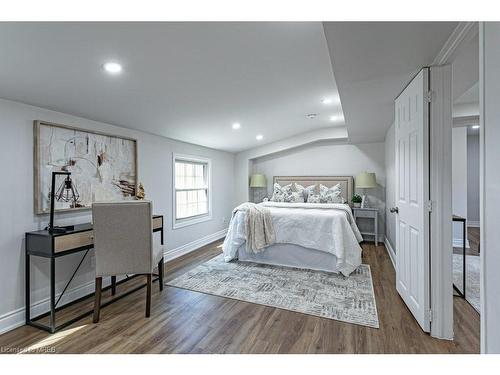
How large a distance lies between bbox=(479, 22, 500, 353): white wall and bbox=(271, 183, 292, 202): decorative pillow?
462 cm

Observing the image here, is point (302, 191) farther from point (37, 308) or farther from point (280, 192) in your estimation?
point (37, 308)

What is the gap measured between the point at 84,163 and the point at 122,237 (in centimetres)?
111

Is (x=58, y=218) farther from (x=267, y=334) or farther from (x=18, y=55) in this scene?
(x=267, y=334)

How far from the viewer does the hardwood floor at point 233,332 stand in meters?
2.03

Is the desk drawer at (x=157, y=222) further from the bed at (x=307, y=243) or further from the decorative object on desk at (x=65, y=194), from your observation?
the bed at (x=307, y=243)

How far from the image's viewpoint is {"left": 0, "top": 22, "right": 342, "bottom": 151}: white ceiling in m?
1.82

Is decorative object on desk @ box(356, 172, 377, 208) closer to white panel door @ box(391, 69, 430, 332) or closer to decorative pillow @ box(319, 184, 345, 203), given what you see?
decorative pillow @ box(319, 184, 345, 203)

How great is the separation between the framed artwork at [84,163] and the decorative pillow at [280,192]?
310 cm

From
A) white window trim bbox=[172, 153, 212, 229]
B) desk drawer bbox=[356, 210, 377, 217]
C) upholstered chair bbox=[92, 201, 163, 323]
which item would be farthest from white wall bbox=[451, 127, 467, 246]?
upholstered chair bbox=[92, 201, 163, 323]

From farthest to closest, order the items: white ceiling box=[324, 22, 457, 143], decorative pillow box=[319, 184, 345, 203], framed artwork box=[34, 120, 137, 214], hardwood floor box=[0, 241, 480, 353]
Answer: decorative pillow box=[319, 184, 345, 203] → framed artwork box=[34, 120, 137, 214] → hardwood floor box=[0, 241, 480, 353] → white ceiling box=[324, 22, 457, 143]

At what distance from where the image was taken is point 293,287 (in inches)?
126

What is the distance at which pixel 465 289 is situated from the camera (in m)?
2.97

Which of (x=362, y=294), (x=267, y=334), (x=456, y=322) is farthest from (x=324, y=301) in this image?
(x=456, y=322)
